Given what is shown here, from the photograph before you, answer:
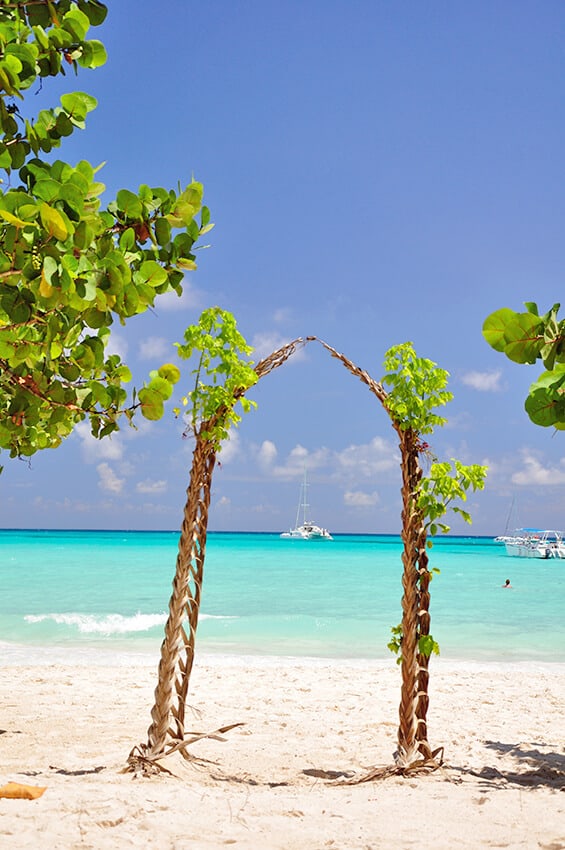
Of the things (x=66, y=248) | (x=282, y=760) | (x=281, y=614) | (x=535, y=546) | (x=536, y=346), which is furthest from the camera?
(x=535, y=546)

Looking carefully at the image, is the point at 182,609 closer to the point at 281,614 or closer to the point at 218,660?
the point at 218,660

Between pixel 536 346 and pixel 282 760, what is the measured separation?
3.96 metres

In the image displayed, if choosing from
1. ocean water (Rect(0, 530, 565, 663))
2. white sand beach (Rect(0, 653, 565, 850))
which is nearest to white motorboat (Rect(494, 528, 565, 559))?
ocean water (Rect(0, 530, 565, 663))

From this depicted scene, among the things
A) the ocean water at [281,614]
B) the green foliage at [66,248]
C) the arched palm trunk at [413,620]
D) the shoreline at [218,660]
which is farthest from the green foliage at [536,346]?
the ocean water at [281,614]

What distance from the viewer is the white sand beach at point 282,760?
9.51 feet

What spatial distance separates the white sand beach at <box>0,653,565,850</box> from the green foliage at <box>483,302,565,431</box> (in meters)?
1.93

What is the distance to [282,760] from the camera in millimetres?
4859

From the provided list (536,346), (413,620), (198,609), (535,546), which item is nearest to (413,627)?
(413,620)

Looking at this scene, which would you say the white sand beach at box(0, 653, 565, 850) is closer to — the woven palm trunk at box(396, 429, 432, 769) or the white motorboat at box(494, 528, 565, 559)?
the woven palm trunk at box(396, 429, 432, 769)

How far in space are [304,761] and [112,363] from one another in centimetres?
353

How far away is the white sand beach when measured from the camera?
2.90 metres

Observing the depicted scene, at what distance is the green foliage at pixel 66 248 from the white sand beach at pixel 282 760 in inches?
69.3

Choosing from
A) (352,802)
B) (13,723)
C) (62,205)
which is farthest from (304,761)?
(62,205)

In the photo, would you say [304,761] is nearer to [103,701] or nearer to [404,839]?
[404,839]
